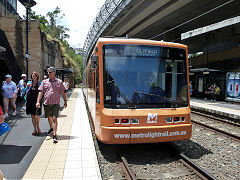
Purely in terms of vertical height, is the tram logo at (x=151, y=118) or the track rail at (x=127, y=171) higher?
the tram logo at (x=151, y=118)

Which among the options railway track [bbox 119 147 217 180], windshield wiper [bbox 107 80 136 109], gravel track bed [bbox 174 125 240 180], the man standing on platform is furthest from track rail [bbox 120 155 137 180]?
the man standing on platform

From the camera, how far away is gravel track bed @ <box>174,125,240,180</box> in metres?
4.54

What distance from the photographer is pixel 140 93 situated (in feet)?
16.6

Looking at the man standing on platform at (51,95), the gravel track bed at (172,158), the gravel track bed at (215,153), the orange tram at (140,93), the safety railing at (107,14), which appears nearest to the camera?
the gravel track bed at (172,158)

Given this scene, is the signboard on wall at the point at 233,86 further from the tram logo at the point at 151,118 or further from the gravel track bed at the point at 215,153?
the tram logo at the point at 151,118

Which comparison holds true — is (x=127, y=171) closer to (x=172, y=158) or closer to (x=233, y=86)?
(x=172, y=158)

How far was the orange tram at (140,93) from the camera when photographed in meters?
4.77

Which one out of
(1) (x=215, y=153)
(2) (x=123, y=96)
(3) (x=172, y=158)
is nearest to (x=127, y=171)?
(3) (x=172, y=158)

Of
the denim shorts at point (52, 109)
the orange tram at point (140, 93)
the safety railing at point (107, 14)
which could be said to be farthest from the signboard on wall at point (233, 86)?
the denim shorts at point (52, 109)

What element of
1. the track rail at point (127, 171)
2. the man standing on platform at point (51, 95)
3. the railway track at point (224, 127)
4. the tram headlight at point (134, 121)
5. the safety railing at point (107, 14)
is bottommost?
the railway track at point (224, 127)

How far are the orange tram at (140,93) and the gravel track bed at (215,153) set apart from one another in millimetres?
772

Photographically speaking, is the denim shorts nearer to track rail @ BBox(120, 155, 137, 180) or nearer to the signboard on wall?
track rail @ BBox(120, 155, 137, 180)

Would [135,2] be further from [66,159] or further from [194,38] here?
[194,38]

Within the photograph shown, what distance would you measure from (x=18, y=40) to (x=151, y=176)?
642 inches
